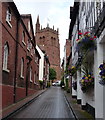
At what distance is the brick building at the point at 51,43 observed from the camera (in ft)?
285

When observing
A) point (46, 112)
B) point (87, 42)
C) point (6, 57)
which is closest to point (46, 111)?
point (46, 112)

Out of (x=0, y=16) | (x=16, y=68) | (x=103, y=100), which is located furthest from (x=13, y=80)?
(x=103, y=100)

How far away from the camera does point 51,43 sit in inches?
3472

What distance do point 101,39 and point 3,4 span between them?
7482 millimetres

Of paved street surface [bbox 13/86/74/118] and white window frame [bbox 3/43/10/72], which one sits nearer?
paved street surface [bbox 13/86/74/118]

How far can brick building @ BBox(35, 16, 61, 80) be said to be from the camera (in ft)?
285

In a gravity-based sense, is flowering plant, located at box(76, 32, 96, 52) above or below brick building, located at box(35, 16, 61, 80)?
below

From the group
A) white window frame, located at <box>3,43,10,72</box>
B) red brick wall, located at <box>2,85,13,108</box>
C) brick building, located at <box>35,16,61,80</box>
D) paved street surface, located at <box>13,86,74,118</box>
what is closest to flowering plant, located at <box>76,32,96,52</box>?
paved street surface, located at <box>13,86,74,118</box>

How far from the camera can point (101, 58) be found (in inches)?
295

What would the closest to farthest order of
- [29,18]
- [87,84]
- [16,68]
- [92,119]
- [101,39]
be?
1. [101,39]
2. [92,119]
3. [87,84]
4. [16,68]
5. [29,18]

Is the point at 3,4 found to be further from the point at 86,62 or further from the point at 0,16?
the point at 86,62

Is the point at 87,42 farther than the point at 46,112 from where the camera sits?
No

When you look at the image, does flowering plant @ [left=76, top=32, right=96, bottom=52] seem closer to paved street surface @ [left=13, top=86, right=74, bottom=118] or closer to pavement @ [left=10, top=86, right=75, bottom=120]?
pavement @ [left=10, top=86, right=75, bottom=120]

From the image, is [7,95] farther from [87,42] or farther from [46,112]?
[87,42]
